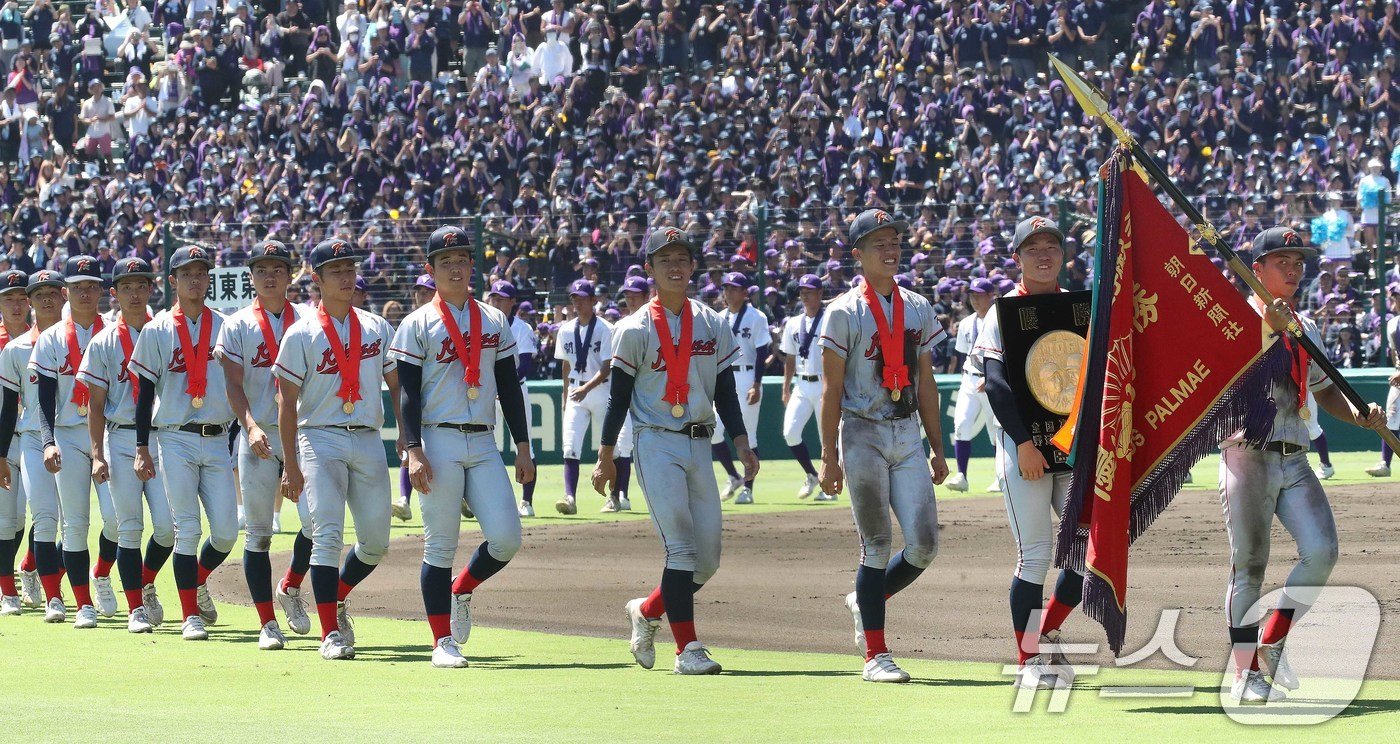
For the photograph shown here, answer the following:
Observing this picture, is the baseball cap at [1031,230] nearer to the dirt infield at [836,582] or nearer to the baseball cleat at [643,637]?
the dirt infield at [836,582]

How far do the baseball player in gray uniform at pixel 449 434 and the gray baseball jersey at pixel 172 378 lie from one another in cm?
177

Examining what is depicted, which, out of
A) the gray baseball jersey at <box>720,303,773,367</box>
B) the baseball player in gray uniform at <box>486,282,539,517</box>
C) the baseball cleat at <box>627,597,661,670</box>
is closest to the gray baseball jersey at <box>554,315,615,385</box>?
the baseball player in gray uniform at <box>486,282,539,517</box>

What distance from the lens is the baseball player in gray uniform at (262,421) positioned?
10586 mm

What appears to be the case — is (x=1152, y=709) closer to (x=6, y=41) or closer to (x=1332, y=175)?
(x=1332, y=175)

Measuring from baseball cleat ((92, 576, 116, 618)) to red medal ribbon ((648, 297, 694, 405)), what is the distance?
482cm

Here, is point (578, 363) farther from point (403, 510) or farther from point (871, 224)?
point (871, 224)

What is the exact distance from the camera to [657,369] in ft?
31.0

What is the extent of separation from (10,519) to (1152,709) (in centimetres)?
815

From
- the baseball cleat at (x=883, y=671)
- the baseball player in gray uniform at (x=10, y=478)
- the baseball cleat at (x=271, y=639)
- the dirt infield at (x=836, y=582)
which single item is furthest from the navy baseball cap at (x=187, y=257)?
the baseball cleat at (x=883, y=671)

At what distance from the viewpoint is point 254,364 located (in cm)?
1078

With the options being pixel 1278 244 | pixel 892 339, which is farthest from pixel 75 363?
pixel 1278 244

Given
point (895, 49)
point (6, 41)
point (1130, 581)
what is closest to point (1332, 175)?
point (895, 49)

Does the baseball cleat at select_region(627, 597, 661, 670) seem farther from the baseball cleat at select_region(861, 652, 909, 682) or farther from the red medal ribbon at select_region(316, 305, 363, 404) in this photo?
the red medal ribbon at select_region(316, 305, 363, 404)

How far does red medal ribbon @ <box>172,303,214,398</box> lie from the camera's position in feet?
36.0
